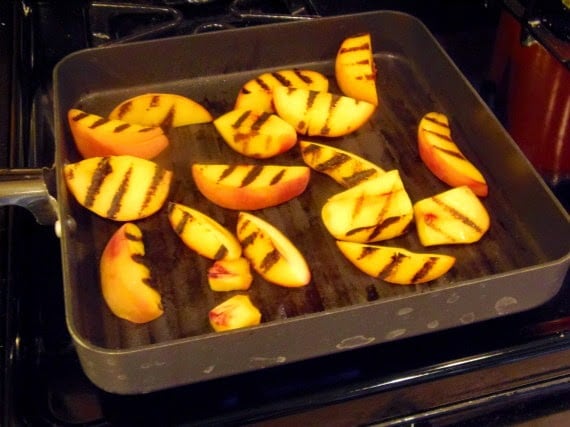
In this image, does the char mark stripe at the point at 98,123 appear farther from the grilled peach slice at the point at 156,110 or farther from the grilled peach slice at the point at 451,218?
the grilled peach slice at the point at 451,218

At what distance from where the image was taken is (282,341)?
52 cm

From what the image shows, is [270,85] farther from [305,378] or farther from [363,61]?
[305,378]

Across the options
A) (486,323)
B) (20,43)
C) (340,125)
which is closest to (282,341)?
(486,323)

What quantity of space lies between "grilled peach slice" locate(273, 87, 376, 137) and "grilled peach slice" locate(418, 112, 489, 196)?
7 cm

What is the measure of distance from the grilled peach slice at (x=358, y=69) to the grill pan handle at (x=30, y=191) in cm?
35

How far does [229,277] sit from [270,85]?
0.87 ft

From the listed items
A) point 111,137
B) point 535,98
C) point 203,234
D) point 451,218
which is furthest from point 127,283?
point 535,98

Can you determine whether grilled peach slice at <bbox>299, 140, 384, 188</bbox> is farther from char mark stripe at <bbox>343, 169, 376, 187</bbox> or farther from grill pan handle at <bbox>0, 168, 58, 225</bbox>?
grill pan handle at <bbox>0, 168, 58, 225</bbox>

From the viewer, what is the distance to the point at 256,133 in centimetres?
74

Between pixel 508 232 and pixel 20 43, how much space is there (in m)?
0.58

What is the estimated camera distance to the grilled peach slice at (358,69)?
796 mm

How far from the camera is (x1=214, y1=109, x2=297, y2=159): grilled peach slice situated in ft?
2.41

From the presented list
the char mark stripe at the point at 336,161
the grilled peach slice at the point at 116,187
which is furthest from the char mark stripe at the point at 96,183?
the char mark stripe at the point at 336,161

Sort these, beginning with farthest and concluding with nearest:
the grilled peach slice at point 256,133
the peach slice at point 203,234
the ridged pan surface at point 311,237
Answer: the grilled peach slice at point 256,133 < the peach slice at point 203,234 < the ridged pan surface at point 311,237
